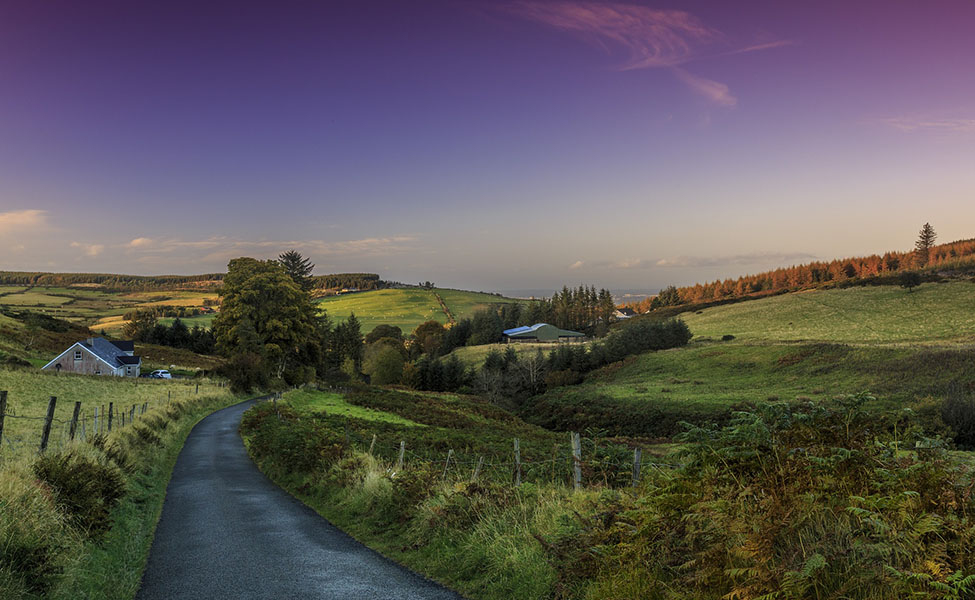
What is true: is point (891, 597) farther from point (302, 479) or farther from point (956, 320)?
point (956, 320)

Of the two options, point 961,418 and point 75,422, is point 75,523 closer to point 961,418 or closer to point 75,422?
point 75,422

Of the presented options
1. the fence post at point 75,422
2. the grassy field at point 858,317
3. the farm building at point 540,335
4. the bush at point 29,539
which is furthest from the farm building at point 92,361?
the grassy field at point 858,317

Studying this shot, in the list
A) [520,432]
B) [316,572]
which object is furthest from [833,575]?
[520,432]

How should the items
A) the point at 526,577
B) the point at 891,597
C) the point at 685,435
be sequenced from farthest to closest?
the point at 526,577 < the point at 685,435 < the point at 891,597

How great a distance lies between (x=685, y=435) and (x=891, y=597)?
212cm

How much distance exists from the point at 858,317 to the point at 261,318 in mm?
88163

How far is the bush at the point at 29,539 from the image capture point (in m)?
6.73

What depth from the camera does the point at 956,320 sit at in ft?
241

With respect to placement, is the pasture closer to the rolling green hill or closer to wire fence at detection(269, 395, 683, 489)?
the rolling green hill

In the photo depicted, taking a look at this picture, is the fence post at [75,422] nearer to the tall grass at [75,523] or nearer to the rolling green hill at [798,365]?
the tall grass at [75,523]

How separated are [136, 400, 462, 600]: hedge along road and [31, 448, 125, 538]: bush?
114 cm

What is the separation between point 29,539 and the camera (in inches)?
286

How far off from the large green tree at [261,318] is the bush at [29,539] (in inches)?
1995

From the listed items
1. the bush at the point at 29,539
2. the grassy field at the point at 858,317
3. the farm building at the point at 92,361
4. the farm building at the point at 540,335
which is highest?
the bush at the point at 29,539
